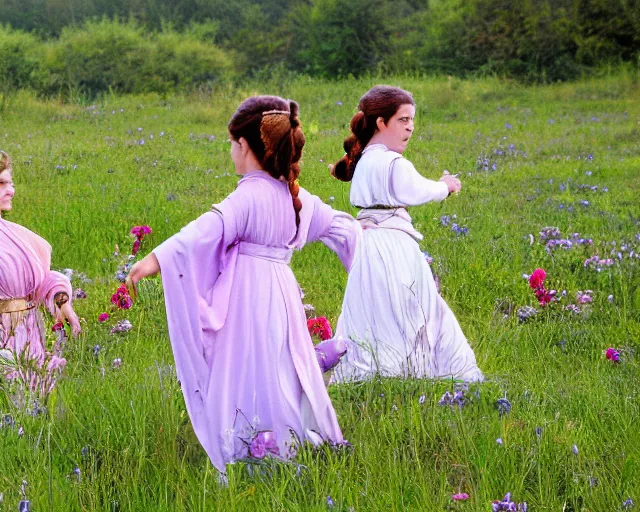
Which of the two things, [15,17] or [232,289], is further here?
[15,17]

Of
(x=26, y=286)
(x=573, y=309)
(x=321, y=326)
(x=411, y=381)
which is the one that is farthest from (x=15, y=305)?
(x=573, y=309)

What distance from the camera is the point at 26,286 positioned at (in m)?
4.43

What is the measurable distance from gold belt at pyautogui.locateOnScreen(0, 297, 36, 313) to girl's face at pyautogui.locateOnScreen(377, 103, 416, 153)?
7.20 feet

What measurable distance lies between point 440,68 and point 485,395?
77.3 feet

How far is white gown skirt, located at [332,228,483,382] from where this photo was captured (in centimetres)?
505

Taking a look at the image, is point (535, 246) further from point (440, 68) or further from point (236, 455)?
point (440, 68)

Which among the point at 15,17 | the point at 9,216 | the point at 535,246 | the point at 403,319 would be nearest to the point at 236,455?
the point at 403,319

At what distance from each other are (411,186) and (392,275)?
20.5 inches

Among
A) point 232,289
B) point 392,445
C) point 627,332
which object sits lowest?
point 627,332

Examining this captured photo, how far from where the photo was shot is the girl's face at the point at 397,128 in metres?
5.23

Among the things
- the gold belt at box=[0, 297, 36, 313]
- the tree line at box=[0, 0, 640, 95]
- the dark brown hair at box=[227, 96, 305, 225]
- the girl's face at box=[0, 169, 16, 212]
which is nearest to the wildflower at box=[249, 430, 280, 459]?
A: the dark brown hair at box=[227, 96, 305, 225]

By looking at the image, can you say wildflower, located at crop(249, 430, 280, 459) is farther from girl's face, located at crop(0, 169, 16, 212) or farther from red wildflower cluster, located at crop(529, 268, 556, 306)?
red wildflower cluster, located at crop(529, 268, 556, 306)

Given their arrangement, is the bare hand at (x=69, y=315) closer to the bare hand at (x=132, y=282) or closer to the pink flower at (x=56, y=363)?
the pink flower at (x=56, y=363)

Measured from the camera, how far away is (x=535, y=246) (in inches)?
314
